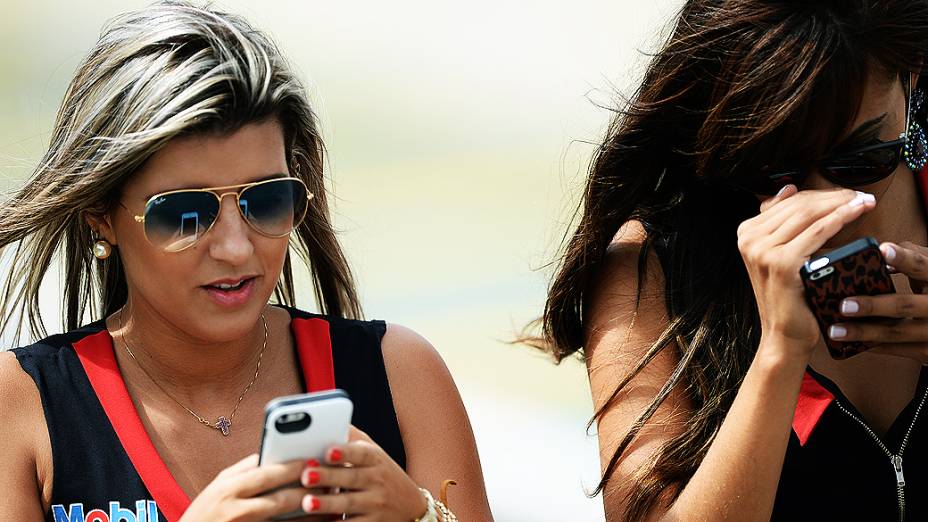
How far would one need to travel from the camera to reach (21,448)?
2.58 metres

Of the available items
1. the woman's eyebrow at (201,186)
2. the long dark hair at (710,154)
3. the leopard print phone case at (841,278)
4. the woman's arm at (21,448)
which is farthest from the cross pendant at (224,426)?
the leopard print phone case at (841,278)

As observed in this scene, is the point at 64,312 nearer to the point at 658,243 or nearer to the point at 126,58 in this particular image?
the point at 126,58

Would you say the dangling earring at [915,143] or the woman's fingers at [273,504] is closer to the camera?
the woman's fingers at [273,504]

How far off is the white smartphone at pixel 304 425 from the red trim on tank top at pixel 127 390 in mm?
487

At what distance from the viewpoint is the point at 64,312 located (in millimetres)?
3135

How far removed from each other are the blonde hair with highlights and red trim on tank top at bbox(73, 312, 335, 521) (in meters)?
0.26

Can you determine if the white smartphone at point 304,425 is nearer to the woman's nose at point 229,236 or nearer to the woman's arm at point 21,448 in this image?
the woman's nose at point 229,236

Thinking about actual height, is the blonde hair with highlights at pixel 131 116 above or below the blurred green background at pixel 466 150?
above

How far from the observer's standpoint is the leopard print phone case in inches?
100

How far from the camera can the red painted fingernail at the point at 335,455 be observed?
2184mm

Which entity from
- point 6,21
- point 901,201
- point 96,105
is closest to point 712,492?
point 901,201

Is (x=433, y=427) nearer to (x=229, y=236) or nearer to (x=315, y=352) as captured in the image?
(x=315, y=352)

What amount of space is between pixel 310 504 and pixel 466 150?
5.89 m

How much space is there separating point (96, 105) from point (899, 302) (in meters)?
1.59
